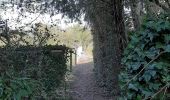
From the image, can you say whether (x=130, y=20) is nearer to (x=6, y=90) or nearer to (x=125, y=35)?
(x=125, y=35)

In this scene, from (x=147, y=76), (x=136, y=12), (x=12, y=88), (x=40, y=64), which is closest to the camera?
(x=147, y=76)

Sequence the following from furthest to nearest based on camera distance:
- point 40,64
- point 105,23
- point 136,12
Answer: point 105,23
point 136,12
point 40,64

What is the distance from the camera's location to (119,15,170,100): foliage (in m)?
4.43

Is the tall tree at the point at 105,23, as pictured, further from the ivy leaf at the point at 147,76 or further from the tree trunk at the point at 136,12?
the ivy leaf at the point at 147,76

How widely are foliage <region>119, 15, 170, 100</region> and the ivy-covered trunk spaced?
4.18 meters

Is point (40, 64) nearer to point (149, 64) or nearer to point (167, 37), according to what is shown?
point (149, 64)

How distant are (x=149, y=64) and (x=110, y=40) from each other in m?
5.81

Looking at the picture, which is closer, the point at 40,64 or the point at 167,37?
the point at 167,37

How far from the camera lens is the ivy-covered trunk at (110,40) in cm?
919

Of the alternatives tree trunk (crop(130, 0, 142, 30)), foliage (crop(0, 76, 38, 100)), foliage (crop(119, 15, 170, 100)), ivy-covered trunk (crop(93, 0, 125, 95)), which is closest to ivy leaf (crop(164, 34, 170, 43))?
foliage (crop(119, 15, 170, 100))

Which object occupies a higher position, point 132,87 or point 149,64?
point 149,64

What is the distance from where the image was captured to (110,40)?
1033 centimetres

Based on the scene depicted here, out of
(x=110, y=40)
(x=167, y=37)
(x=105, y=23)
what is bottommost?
(x=167, y=37)

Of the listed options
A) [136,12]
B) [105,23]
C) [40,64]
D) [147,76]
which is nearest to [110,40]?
[105,23]
